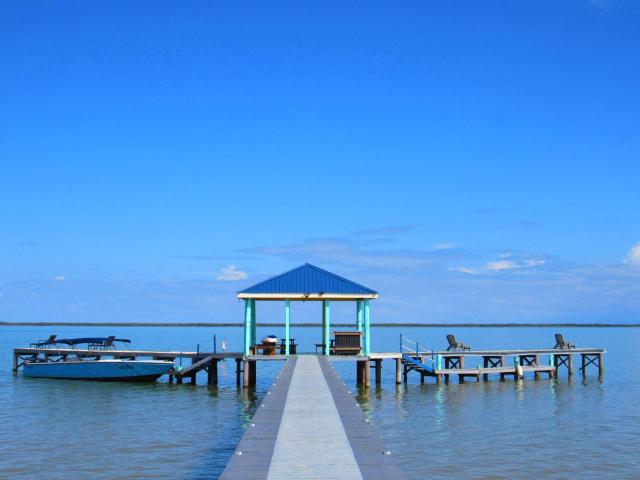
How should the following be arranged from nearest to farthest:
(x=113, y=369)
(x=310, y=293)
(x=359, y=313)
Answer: (x=310, y=293) → (x=359, y=313) → (x=113, y=369)

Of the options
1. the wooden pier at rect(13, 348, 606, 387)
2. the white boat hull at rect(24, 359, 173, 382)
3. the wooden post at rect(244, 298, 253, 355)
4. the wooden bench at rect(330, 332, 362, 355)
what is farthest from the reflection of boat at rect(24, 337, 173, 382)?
the wooden bench at rect(330, 332, 362, 355)

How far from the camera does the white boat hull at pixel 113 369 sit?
39.7 metres

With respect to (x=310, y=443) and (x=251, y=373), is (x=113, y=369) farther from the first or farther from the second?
(x=310, y=443)

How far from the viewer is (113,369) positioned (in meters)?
40.1

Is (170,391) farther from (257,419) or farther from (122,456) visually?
(257,419)

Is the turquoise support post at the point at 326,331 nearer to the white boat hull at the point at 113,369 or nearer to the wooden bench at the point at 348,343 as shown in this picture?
the wooden bench at the point at 348,343

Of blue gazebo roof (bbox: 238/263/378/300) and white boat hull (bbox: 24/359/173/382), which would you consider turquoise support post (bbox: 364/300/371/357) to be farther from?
white boat hull (bbox: 24/359/173/382)

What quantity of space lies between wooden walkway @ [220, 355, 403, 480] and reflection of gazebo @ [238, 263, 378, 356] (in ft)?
40.6

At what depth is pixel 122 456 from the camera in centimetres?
1964

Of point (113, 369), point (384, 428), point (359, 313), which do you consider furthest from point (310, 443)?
point (113, 369)

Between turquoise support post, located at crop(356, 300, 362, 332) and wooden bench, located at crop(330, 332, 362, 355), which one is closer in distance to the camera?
wooden bench, located at crop(330, 332, 362, 355)

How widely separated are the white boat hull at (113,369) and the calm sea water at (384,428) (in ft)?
3.32

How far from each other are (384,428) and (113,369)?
2096 centimetres

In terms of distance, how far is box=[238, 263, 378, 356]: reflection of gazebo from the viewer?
3325 cm
